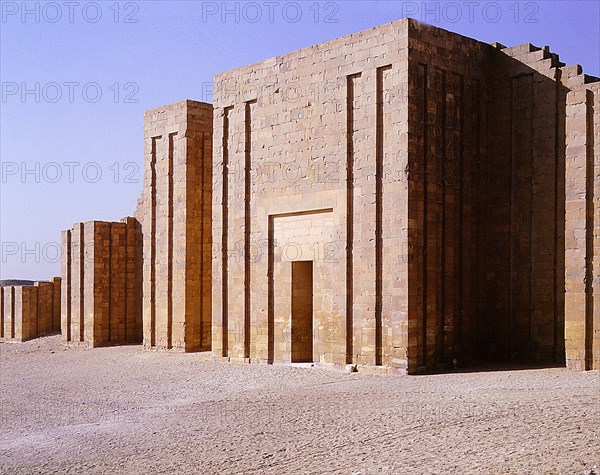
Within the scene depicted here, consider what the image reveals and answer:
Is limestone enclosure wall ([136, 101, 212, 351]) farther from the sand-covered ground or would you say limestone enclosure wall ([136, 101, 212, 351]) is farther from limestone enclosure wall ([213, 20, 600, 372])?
the sand-covered ground

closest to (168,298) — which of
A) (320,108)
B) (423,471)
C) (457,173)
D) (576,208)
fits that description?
(320,108)

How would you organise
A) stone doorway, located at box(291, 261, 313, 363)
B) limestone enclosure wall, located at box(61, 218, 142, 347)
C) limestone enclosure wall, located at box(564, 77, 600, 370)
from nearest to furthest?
limestone enclosure wall, located at box(564, 77, 600, 370) → stone doorway, located at box(291, 261, 313, 363) → limestone enclosure wall, located at box(61, 218, 142, 347)

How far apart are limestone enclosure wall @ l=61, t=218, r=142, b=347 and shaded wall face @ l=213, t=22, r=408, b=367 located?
21.7ft

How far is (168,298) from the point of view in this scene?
22.3 m

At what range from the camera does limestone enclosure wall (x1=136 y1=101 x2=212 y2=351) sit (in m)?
22.0

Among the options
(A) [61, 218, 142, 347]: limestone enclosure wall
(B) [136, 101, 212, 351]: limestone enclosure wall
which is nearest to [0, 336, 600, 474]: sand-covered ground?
(B) [136, 101, 212, 351]: limestone enclosure wall

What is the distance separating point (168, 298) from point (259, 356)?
5421 mm

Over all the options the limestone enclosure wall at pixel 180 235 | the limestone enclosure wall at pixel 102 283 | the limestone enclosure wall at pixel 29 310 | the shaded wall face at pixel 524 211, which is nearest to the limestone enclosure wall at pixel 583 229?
the shaded wall face at pixel 524 211

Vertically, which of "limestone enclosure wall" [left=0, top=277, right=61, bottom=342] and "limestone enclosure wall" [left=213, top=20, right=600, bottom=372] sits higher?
"limestone enclosure wall" [left=213, top=20, right=600, bottom=372]

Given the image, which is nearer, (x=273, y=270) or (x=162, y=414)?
(x=162, y=414)

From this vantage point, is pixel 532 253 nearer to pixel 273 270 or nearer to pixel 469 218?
pixel 469 218

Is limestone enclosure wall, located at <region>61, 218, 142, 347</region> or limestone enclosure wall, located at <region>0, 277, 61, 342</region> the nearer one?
limestone enclosure wall, located at <region>61, 218, 142, 347</region>

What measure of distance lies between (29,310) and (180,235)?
8.59 meters

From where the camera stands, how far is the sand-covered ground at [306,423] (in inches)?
329
